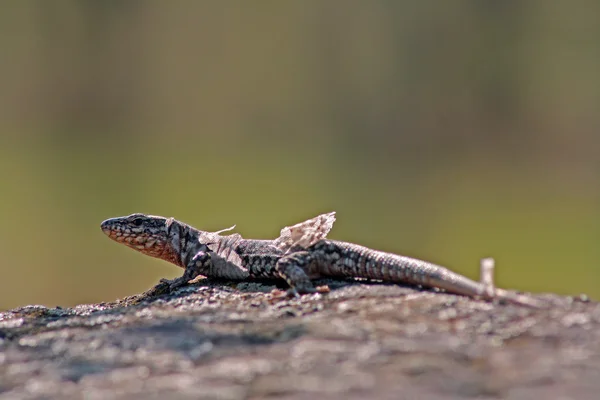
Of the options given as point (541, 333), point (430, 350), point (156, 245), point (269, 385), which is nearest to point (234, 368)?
point (269, 385)

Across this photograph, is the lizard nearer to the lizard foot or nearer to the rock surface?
the lizard foot

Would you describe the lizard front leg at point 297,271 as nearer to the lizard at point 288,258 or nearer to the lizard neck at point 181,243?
the lizard at point 288,258

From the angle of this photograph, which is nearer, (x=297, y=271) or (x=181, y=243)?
(x=297, y=271)

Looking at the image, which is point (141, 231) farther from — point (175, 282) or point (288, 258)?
point (288, 258)

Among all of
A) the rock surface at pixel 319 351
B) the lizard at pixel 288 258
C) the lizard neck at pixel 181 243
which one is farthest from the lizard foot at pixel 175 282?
the rock surface at pixel 319 351

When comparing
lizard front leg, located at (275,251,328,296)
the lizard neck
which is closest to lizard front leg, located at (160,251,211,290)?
the lizard neck

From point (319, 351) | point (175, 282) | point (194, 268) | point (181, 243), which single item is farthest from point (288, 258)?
point (319, 351)
